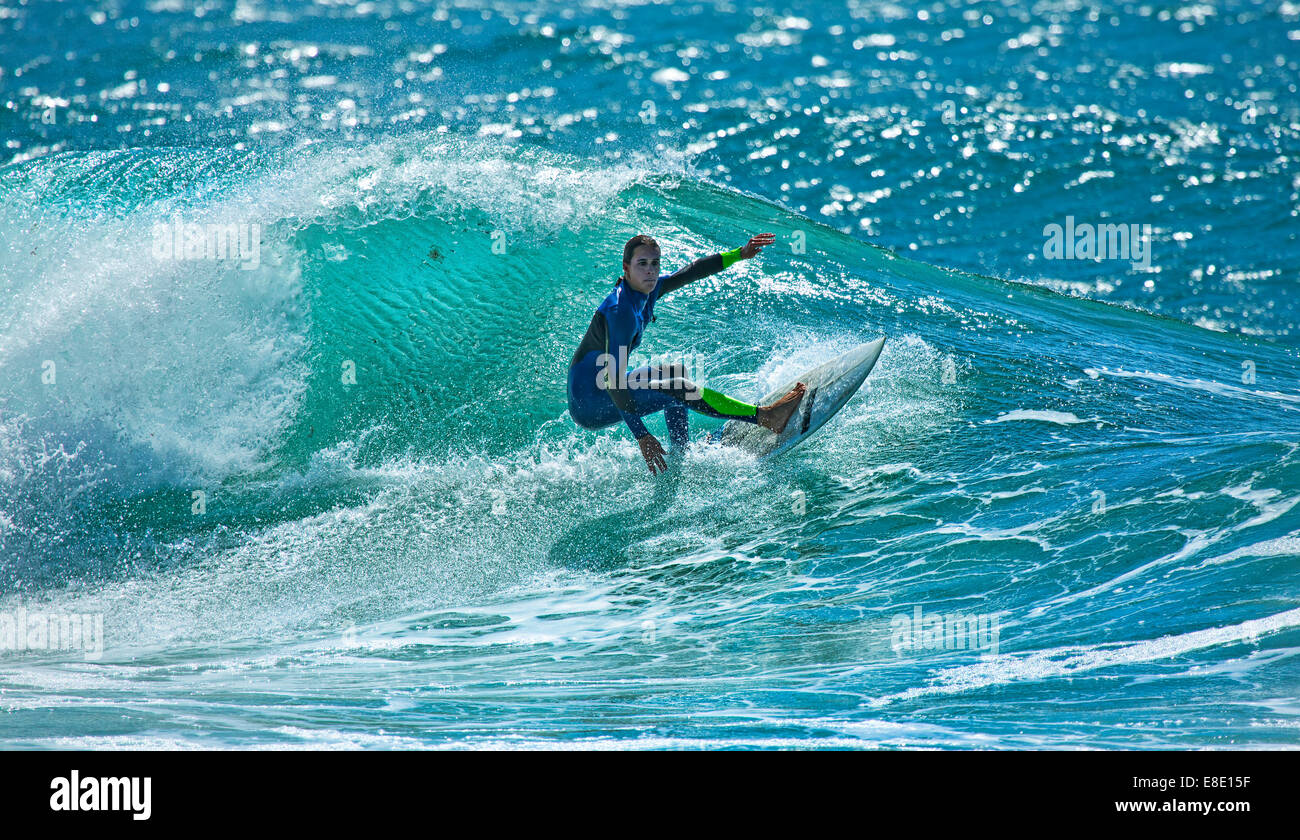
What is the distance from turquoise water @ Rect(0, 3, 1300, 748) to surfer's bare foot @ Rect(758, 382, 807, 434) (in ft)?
1.21

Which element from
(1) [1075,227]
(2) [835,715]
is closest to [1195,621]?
(2) [835,715]

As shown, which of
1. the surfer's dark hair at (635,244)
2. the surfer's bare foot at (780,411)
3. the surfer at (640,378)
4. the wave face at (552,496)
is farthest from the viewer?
the surfer's bare foot at (780,411)

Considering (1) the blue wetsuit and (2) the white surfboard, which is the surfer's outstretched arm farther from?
(2) the white surfboard

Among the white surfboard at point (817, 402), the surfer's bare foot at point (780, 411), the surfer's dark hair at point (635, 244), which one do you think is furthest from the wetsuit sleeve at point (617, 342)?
the white surfboard at point (817, 402)

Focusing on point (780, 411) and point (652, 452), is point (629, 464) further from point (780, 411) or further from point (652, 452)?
point (780, 411)

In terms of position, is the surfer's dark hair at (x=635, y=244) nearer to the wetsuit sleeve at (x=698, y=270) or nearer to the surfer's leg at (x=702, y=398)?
the wetsuit sleeve at (x=698, y=270)

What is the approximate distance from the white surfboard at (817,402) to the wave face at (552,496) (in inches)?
7.2

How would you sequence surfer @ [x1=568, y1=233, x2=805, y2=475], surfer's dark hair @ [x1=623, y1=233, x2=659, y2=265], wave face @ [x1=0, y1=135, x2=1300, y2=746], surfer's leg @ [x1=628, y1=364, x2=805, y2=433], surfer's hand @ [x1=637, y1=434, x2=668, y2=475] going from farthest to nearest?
surfer's hand @ [x1=637, y1=434, x2=668, y2=475] → surfer's leg @ [x1=628, y1=364, x2=805, y2=433] → surfer @ [x1=568, y1=233, x2=805, y2=475] → surfer's dark hair @ [x1=623, y1=233, x2=659, y2=265] → wave face @ [x1=0, y1=135, x2=1300, y2=746]

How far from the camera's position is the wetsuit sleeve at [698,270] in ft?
23.3

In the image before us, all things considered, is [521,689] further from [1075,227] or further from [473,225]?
[1075,227]

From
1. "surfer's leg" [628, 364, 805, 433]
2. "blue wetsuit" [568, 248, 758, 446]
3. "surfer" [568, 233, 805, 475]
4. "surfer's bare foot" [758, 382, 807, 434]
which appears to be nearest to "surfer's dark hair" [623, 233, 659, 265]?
"surfer" [568, 233, 805, 475]

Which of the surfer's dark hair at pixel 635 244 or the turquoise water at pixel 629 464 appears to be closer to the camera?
the turquoise water at pixel 629 464

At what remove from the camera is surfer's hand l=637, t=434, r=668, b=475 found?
7078 millimetres

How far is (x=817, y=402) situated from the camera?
24.1 feet
